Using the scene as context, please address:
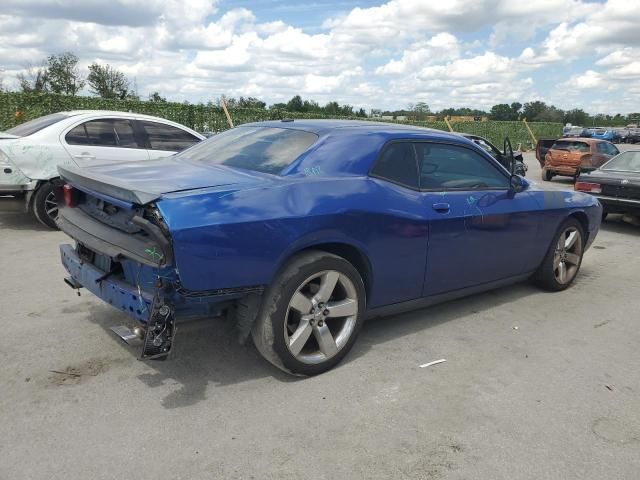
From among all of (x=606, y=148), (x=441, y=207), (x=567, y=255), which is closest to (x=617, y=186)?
(x=567, y=255)

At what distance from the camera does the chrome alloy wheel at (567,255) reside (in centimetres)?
541

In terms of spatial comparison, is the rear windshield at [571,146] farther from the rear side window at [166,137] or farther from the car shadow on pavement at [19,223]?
the car shadow on pavement at [19,223]

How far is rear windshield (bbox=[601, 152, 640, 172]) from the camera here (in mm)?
9633

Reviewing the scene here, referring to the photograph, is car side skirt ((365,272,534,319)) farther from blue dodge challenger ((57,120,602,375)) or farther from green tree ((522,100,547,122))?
green tree ((522,100,547,122))

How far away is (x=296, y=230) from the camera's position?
124 inches

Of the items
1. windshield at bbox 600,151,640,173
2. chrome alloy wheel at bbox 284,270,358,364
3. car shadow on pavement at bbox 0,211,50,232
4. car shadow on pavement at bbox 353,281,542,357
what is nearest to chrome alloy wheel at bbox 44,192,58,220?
car shadow on pavement at bbox 0,211,50,232

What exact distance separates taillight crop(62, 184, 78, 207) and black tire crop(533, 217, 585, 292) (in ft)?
13.6

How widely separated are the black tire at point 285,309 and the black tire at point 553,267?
2692 millimetres

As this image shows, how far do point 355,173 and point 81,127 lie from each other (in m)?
5.50

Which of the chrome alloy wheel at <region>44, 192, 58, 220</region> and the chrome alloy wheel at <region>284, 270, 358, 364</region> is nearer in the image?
the chrome alloy wheel at <region>284, 270, 358, 364</region>

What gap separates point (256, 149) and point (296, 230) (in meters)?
1.04

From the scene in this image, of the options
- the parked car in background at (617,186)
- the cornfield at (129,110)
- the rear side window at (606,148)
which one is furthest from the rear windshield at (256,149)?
the rear side window at (606,148)

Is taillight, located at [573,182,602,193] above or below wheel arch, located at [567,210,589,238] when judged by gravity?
below

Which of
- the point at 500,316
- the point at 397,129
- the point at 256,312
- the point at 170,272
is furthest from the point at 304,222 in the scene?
the point at 500,316
